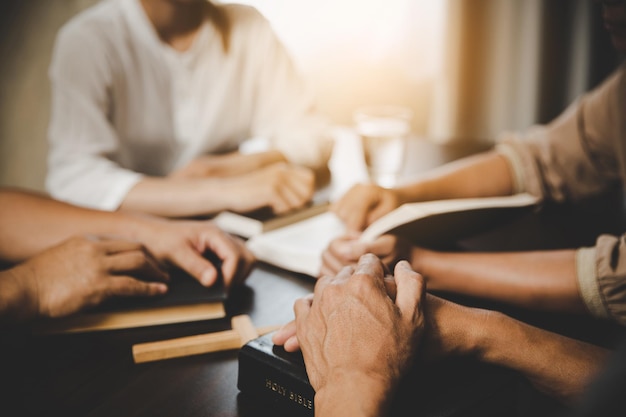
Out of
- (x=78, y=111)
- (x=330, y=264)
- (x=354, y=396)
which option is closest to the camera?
(x=354, y=396)

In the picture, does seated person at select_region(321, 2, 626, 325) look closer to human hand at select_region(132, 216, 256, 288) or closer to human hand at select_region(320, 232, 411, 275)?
human hand at select_region(320, 232, 411, 275)

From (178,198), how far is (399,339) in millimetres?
715

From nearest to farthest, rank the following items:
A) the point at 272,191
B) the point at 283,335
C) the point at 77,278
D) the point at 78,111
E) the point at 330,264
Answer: the point at 283,335
the point at 77,278
the point at 330,264
the point at 272,191
the point at 78,111

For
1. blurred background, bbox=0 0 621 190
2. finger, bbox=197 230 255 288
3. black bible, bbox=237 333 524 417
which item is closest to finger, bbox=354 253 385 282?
black bible, bbox=237 333 524 417

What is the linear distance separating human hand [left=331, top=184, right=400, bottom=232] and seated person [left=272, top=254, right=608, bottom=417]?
1.15 ft

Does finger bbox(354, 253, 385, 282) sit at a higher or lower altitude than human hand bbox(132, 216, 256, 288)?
higher

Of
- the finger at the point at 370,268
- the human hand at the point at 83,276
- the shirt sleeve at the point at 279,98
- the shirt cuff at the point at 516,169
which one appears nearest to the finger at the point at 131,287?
the human hand at the point at 83,276

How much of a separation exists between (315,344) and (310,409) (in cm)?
6

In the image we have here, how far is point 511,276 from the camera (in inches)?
31.2

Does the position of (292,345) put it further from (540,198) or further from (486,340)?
(540,198)

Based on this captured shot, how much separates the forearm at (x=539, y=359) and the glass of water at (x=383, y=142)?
65 centimetres

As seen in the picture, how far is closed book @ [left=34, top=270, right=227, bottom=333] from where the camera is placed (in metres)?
0.70

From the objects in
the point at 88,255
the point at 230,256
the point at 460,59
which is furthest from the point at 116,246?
the point at 460,59

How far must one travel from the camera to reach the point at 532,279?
783 mm
